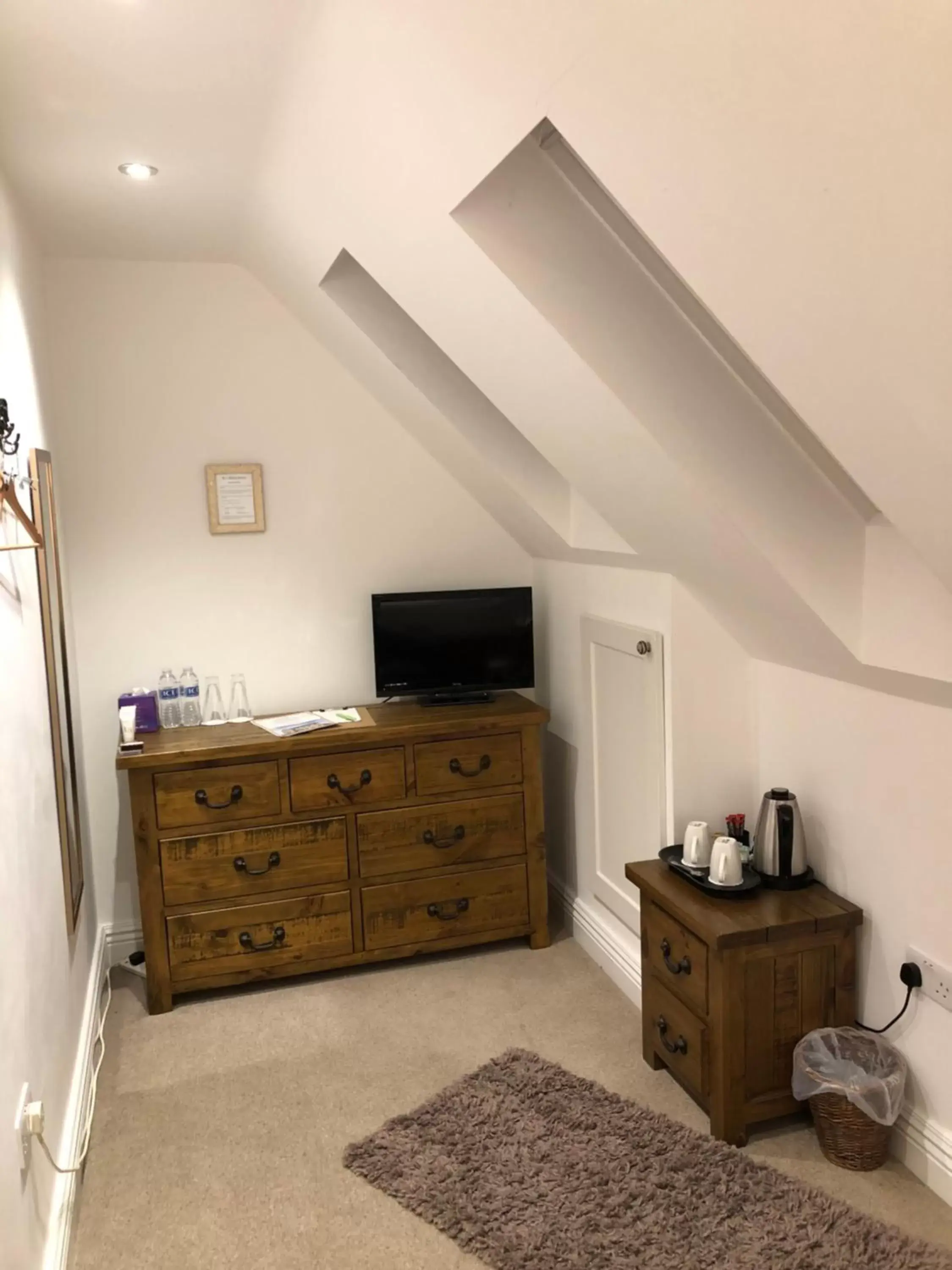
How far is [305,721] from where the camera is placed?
3232 millimetres

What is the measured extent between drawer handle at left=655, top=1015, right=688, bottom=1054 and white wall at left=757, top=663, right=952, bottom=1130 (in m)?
0.44

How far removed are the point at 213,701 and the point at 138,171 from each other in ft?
5.70

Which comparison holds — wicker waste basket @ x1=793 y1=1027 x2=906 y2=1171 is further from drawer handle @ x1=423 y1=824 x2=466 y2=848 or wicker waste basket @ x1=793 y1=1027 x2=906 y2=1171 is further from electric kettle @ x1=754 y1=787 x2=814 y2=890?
drawer handle @ x1=423 y1=824 x2=466 y2=848

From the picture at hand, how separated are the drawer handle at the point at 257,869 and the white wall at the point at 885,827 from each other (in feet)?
5.27

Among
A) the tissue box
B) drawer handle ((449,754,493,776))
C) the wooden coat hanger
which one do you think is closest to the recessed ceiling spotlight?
the wooden coat hanger

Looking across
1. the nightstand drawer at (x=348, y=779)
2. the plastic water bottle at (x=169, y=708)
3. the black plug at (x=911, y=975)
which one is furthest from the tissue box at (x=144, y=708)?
→ the black plug at (x=911, y=975)

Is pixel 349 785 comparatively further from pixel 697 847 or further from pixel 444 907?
pixel 697 847

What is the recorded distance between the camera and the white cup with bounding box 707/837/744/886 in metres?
2.39

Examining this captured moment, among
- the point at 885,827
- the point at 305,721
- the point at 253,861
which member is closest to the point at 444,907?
the point at 253,861

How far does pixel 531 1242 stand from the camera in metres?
1.98

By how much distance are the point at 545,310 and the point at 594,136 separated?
51 centimetres

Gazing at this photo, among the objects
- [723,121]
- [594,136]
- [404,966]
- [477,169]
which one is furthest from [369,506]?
[723,121]

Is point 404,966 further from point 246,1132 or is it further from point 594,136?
point 594,136

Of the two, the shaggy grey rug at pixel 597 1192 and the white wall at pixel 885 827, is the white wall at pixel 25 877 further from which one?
the white wall at pixel 885 827
